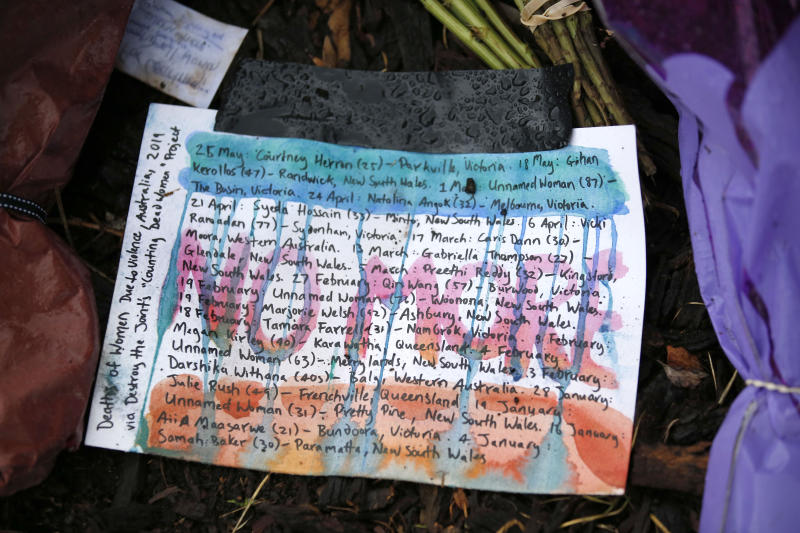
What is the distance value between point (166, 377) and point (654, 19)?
905 mm

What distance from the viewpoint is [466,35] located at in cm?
101

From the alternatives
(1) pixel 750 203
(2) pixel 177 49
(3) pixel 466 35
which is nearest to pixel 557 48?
(3) pixel 466 35

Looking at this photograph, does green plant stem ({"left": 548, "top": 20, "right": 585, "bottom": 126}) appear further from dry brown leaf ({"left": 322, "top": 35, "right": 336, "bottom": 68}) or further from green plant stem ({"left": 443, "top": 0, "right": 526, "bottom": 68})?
dry brown leaf ({"left": 322, "top": 35, "right": 336, "bottom": 68})

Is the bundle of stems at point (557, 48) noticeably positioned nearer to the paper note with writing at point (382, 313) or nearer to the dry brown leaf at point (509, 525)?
the paper note with writing at point (382, 313)

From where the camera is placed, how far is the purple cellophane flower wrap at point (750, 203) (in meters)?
0.72

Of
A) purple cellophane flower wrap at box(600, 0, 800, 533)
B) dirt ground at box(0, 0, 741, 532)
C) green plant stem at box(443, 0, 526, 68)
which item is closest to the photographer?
purple cellophane flower wrap at box(600, 0, 800, 533)

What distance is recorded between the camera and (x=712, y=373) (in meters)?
0.92

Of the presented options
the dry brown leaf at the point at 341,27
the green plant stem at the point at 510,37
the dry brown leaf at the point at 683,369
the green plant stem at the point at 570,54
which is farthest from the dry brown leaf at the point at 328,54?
the dry brown leaf at the point at 683,369

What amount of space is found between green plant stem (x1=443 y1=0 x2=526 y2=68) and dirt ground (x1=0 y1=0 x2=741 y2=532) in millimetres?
47

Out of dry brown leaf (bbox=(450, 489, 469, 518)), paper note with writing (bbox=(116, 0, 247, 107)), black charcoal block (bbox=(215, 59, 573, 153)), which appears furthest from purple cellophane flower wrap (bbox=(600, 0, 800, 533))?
paper note with writing (bbox=(116, 0, 247, 107))

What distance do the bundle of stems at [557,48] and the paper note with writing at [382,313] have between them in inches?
1.5

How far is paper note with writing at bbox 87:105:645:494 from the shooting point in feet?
2.99

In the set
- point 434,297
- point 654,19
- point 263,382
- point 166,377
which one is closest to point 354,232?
point 434,297

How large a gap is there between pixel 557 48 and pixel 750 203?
396mm
